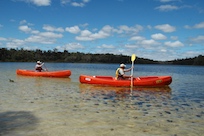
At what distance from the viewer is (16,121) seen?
7605 mm

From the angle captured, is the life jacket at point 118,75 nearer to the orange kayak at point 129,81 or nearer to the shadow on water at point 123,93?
the orange kayak at point 129,81

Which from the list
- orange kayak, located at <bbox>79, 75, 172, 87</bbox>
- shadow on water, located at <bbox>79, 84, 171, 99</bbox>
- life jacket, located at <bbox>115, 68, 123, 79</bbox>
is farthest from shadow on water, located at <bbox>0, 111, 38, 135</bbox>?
life jacket, located at <bbox>115, 68, 123, 79</bbox>

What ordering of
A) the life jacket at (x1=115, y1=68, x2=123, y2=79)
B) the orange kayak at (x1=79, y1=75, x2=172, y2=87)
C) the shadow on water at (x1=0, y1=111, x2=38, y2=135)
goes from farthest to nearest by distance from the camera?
the life jacket at (x1=115, y1=68, x2=123, y2=79) < the orange kayak at (x1=79, y1=75, x2=172, y2=87) < the shadow on water at (x1=0, y1=111, x2=38, y2=135)

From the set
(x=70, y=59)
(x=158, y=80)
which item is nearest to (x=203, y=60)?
(x=70, y=59)

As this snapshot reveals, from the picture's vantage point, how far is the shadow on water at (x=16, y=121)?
6.78 m

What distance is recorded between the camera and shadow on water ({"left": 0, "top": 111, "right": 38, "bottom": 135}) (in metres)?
6.78

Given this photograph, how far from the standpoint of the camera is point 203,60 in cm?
18600

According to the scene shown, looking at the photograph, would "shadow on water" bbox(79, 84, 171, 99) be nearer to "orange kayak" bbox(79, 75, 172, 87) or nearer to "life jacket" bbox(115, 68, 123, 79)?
"orange kayak" bbox(79, 75, 172, 87)

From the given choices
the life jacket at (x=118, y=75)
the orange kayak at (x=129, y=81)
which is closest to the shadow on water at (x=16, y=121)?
the orange kayak at (x=129, y=81)

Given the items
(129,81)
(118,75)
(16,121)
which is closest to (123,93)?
(129,81)

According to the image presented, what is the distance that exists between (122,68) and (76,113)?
9.88 meters

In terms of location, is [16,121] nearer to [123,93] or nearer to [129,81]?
[123,93]

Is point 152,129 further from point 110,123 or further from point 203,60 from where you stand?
point 203,60

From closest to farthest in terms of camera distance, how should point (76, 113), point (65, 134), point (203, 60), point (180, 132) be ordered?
point (65, 134), point (180, 132), point (76, 113), point (203, 60)
